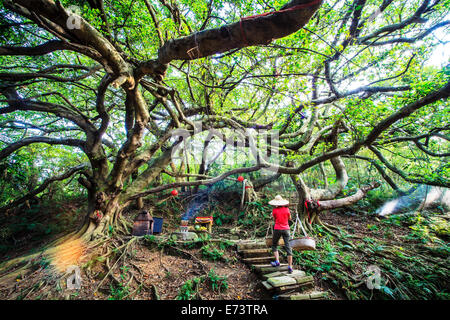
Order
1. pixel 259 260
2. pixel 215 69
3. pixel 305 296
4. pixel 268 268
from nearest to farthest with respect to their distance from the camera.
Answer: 1. pixel 305 296
2. pixel 268 268
3. pixel 259 260
4. pixel 215 69

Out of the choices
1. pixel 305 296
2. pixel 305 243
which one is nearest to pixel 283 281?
pixel 305 296

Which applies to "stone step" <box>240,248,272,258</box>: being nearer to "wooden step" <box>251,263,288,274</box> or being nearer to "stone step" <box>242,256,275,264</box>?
"stone step" <box>242,256,275,264</box>

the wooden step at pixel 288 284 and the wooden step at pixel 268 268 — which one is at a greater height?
the wooden step at pixel 268 268

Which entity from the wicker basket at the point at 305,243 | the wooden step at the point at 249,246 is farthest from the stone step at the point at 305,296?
the wooden step at the point at 249,246

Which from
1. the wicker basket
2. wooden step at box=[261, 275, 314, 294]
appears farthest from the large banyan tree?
wooden step at box=[261, 275, 314, 294]

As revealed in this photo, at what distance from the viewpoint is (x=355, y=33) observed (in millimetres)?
4996

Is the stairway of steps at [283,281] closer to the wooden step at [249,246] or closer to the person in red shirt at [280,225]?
the person in red shirt at [280,225]

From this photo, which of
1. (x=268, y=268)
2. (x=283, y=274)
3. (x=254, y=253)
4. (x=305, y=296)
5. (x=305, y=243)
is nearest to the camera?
(x=305, y=296)

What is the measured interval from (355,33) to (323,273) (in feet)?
21.1

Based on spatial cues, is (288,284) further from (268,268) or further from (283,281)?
(268,268)

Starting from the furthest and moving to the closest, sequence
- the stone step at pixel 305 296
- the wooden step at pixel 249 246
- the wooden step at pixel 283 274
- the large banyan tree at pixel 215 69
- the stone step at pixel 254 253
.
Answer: the wooden step at pixel 249 246
the stone step at pixel 254 253
the wooden step at pixel 283 274
the stone step at pixel 305 296
the large banyan tree at pixel 215 69
